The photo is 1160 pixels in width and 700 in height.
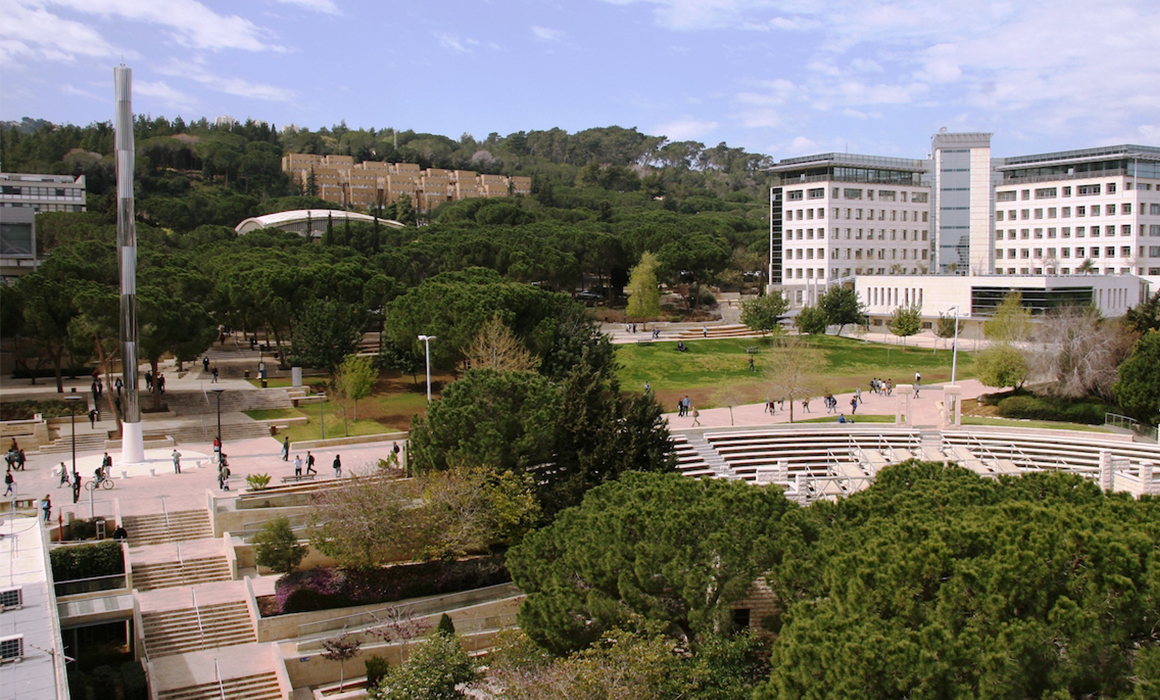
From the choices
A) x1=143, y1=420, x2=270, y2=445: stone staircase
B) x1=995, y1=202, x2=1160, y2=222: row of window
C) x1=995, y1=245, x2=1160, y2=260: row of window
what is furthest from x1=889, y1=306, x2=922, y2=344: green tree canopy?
x1=143, y1=420, x2=270, y2=445: stone staircase

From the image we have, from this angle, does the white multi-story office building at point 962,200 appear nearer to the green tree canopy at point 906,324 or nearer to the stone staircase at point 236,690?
the green tree canopy at point 906,324

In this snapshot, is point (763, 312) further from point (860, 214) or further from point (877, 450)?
point (877, 450)

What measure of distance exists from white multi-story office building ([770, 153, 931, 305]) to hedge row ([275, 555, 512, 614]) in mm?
58531

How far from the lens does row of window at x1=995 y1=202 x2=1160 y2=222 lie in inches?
2931

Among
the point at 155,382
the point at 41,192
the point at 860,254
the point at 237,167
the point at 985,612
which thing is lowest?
the point at 985,612

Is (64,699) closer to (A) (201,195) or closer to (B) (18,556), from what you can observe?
(B) (18,556)

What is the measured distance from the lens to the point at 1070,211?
78062mm

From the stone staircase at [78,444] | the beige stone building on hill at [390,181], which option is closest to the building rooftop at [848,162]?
the stone staircase at [78,444]

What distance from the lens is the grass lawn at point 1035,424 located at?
38500 mm

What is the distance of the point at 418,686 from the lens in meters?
19.4

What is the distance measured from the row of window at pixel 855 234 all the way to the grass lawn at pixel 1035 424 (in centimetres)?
4167

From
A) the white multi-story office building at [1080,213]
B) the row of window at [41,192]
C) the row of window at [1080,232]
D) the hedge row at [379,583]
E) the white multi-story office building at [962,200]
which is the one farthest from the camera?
the row of window at [41,192]

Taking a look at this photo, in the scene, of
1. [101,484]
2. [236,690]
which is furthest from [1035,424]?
[101,484]

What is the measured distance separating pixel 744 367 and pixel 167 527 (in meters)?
34.9
